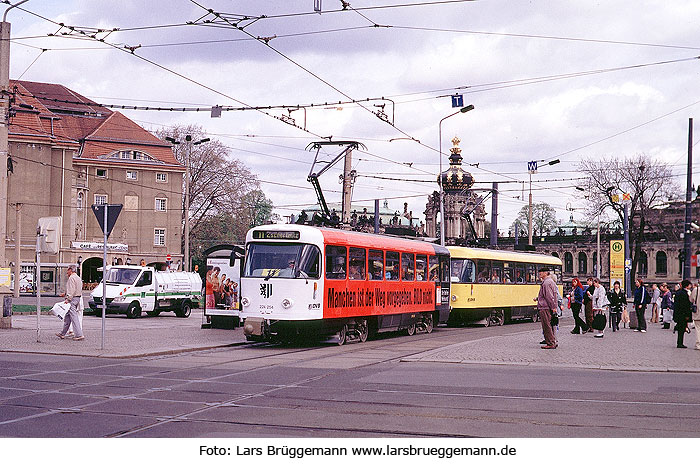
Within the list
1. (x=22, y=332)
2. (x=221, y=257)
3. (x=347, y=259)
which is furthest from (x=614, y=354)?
(x=22, y=332)

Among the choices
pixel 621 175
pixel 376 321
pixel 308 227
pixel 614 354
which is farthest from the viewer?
pixel 621 175

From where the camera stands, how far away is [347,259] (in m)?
23.2

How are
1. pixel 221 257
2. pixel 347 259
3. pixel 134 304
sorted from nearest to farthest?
pixel 347 259 → pixel 221 257 → pixel 134 304

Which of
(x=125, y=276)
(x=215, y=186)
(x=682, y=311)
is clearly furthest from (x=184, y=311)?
(x=215, y=186)

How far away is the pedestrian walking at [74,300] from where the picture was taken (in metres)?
21.2

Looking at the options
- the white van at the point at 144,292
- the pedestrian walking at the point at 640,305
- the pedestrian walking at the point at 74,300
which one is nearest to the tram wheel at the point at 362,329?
the pedestrian walking at the point at 74,300

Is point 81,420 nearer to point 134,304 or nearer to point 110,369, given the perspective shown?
point 110,369

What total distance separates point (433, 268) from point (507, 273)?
8.45 m

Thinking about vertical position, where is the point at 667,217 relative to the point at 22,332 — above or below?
above

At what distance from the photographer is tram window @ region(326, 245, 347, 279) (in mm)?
22062

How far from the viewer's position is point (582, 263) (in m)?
121

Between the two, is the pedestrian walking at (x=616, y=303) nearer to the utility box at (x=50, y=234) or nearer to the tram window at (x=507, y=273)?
the tram window at (x=507, y=273)

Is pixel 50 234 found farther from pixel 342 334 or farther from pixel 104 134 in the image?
pixel 104 134
